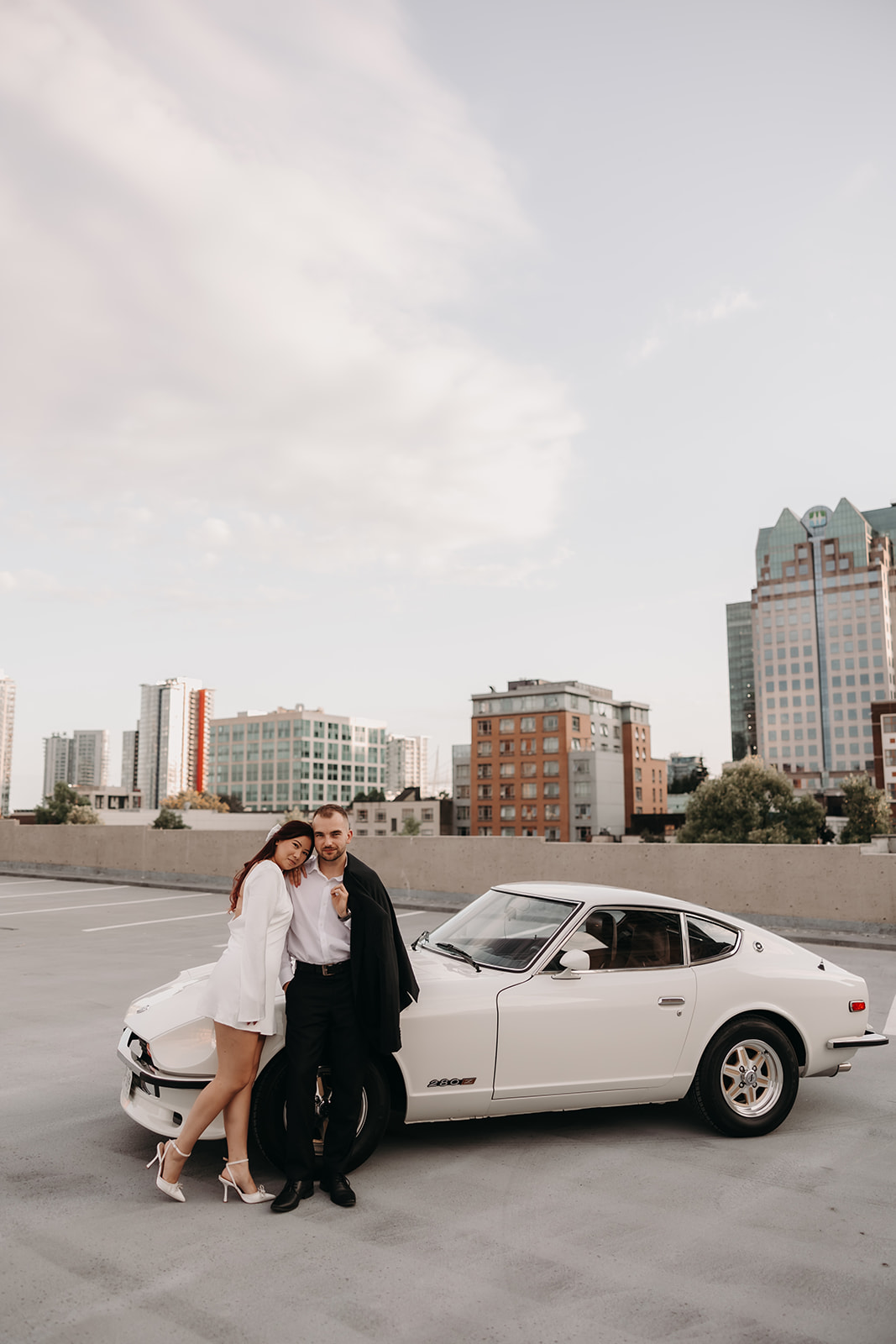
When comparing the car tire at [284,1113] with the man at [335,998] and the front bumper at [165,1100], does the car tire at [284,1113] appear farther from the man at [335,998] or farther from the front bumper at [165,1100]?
the front bumper at [165,1100]

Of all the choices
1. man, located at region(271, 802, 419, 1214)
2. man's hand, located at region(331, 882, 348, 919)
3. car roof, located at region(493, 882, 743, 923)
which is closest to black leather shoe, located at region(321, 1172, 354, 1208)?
man, located at region(271, 802, 419, 1214)

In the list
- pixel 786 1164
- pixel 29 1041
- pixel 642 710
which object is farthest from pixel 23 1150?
pixel 642 710

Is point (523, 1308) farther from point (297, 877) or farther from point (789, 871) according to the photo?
point (789, 871)

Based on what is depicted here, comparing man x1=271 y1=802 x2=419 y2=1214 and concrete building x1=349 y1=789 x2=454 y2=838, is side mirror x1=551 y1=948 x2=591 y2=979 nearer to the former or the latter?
man x1=271 y1=802 x2=419 y2=1214

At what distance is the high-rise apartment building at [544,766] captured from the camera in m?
138

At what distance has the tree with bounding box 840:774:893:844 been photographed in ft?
301

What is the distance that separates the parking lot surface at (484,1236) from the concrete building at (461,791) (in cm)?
13984

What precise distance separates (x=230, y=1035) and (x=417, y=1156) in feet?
4.67

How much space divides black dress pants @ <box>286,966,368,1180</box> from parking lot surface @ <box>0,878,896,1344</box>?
0.25 metres

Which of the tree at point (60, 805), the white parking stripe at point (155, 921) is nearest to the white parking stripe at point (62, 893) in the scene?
the white parking stripe at point (155, 921)

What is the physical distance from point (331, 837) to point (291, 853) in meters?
0.21

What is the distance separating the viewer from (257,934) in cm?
446

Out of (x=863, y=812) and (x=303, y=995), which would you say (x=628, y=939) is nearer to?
(x=303, y=995)

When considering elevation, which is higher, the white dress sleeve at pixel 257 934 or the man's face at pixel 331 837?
the man's face at pixel 331 837
